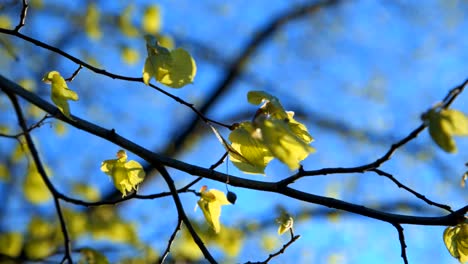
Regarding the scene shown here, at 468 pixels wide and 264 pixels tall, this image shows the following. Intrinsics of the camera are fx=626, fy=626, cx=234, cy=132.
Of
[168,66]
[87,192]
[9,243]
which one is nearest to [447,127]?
[168,66]

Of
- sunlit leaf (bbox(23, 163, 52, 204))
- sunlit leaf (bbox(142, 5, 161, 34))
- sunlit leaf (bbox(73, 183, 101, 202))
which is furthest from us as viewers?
sunlit leaf (bbox(73, 183, 101, 202))

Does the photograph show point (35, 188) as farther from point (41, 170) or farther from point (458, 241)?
point (458, 241)

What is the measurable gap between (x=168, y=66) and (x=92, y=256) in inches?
23.1

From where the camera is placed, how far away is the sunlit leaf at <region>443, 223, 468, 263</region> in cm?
81

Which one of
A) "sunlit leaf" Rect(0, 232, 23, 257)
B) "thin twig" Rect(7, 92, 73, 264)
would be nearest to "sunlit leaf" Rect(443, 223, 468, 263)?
"thin twig" Rect(7, 92, 73, 264)

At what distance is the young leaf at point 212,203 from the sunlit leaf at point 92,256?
43cm

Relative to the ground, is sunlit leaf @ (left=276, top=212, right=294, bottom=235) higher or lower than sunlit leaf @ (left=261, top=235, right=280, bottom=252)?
lower

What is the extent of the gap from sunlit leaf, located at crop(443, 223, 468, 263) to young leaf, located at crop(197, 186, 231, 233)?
30 centimetres

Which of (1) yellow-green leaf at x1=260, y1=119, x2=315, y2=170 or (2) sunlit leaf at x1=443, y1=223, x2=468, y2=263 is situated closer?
(1) yellow-green leaf at x1=260, y1=119, x2=315, y2=170

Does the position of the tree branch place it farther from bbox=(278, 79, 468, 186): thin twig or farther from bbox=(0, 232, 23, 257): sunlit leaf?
bbox=(0, 232, 23, 257): sunlit leaf

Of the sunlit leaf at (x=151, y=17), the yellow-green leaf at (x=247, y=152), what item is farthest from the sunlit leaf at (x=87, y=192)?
the yellow-green leaf at (x=247, y=152)

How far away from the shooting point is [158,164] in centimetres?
86

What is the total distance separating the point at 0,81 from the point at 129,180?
243mm

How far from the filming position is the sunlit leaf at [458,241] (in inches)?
Result: 31.7
